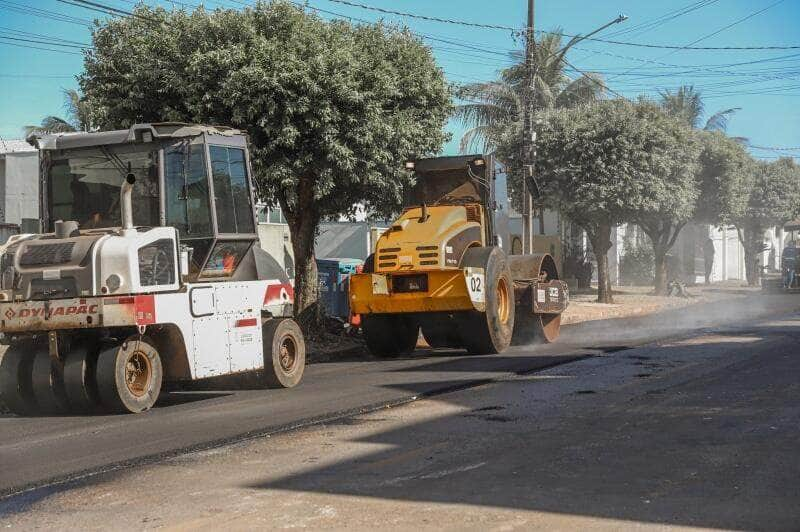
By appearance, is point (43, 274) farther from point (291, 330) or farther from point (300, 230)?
point (300, 230)

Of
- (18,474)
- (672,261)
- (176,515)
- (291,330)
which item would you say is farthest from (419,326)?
(672,261)

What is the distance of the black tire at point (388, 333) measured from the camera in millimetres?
17250

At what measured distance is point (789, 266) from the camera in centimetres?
4259

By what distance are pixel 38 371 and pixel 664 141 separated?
83.3 ft

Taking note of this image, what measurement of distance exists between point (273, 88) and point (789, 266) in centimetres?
3185

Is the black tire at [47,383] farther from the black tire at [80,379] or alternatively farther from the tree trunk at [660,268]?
the tree trunk at [660,268]

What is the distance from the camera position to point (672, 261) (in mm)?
52562

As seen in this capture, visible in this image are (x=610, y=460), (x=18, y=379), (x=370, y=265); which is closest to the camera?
(x=610, y=460)

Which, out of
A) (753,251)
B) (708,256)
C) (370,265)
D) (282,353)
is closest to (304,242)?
(370,265)

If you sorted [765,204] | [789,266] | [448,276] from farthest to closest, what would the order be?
1. [765,204]
2. [789,266]
3. [448,276]

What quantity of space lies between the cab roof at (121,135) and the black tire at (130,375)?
2318 mm

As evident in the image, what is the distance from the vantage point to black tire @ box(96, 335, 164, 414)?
10.7 meters

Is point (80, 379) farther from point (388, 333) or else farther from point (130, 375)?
point (388, 333)

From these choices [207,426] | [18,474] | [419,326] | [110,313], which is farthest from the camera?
[419,326]
